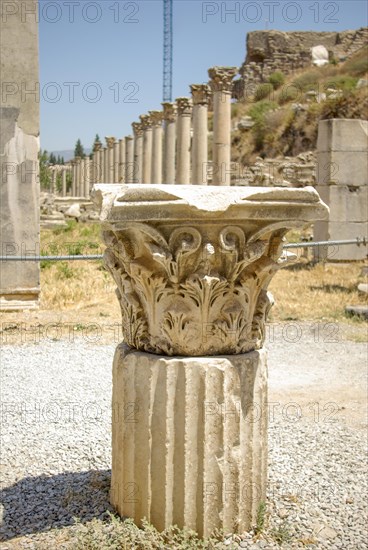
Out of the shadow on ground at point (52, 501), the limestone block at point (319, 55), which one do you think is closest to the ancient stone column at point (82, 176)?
the limestone block at point (319, 55)

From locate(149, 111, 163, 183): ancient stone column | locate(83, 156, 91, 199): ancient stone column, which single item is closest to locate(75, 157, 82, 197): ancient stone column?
locate(83, 156, 91, 199): ancient stone column

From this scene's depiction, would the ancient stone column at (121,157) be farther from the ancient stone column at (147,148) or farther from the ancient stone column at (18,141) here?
the ancient stone column at (18,141)

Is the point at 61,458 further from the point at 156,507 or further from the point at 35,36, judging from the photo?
the point at 35,36

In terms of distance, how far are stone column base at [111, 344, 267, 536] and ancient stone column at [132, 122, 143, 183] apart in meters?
26.7

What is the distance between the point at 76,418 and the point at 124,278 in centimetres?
226

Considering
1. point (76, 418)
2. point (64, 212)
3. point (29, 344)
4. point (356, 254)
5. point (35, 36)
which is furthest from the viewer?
point (64, 212)

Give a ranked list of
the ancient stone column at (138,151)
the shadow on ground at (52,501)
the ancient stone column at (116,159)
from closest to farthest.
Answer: the shadow on ground at (52,501), the ancient stone column at (138,151), the ancient stone column at (116,159)

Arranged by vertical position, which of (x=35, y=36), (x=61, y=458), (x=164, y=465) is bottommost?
(x=61, y=458)

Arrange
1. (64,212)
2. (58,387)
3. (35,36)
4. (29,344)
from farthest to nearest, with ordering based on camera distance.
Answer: (64,212) → (35,36) → (29,344) → (58,387)

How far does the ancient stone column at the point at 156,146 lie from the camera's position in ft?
85.7

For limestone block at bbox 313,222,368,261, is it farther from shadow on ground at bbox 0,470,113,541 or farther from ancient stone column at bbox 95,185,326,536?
ancient stone column at bbox 95,185,326,536

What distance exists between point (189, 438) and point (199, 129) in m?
17.5

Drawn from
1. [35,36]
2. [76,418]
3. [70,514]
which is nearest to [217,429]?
[70,514]

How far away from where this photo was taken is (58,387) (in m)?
6.17
